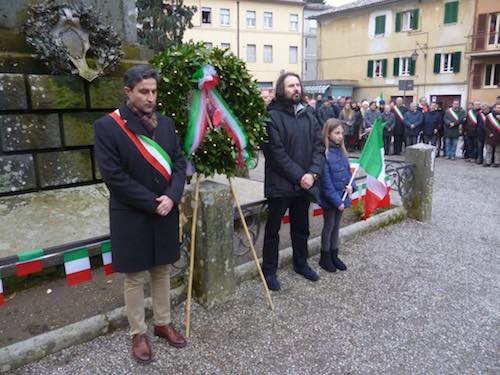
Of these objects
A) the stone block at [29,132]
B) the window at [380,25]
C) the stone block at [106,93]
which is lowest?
the stone block at [29,132]

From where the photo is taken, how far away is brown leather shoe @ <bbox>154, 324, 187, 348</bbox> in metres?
3.25

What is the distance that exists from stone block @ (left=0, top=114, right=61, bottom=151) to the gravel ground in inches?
95.0

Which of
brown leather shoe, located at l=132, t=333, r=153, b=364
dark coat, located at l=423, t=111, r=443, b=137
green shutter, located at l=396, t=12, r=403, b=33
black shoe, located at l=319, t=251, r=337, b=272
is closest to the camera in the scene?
brown leather shoe, located at l=132, t=333, r=153, b=364

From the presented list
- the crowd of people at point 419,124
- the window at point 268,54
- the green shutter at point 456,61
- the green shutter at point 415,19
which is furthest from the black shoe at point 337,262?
the window at point 268,54

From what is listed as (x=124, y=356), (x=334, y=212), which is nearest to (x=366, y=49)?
(x=334, y=212)

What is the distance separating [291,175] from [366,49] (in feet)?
113

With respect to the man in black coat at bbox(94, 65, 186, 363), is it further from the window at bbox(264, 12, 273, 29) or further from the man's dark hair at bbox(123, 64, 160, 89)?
the window at bbox(264, 12, 273, 29)

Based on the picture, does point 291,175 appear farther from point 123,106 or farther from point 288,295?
point 123,106

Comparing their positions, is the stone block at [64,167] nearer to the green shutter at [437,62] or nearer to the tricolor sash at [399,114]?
the tricolor sash at [399,114]

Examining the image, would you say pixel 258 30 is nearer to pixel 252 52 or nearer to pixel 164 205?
pixel 252 52

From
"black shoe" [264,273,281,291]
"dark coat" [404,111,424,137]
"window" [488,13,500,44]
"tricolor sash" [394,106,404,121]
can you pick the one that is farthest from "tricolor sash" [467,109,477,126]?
"window" [488,13,500,44]

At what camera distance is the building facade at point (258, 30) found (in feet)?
136

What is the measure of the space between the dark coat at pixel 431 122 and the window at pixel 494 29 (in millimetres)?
16845

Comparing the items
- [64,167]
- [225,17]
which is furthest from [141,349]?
[225,17]
